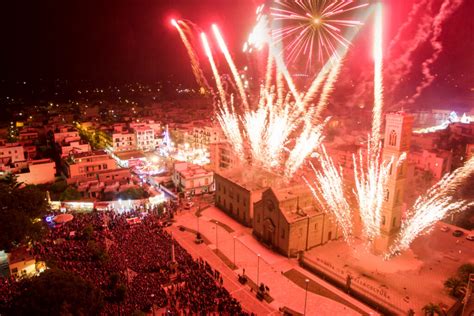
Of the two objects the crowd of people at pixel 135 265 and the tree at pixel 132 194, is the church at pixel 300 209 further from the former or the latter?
the tree at pixel 132 194

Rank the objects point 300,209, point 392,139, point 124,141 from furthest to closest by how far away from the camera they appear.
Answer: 1. point 124,141
2. point 300,209
3. point 392,139

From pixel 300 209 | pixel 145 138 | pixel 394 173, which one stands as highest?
pixel 394 173

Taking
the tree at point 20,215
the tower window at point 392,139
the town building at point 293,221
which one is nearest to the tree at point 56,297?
the tree at point 20,215

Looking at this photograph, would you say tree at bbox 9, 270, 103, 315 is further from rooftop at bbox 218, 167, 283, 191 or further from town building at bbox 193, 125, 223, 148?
town building at bbox 193, 125, 223, 148

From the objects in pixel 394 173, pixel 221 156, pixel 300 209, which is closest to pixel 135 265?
pixel 300 209

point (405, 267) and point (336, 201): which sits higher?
point (336, 201)

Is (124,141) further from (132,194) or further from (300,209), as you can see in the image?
(300,209)

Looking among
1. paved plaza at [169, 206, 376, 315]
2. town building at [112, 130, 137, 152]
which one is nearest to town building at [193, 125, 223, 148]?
town building at [112, 130, 137, 152]
